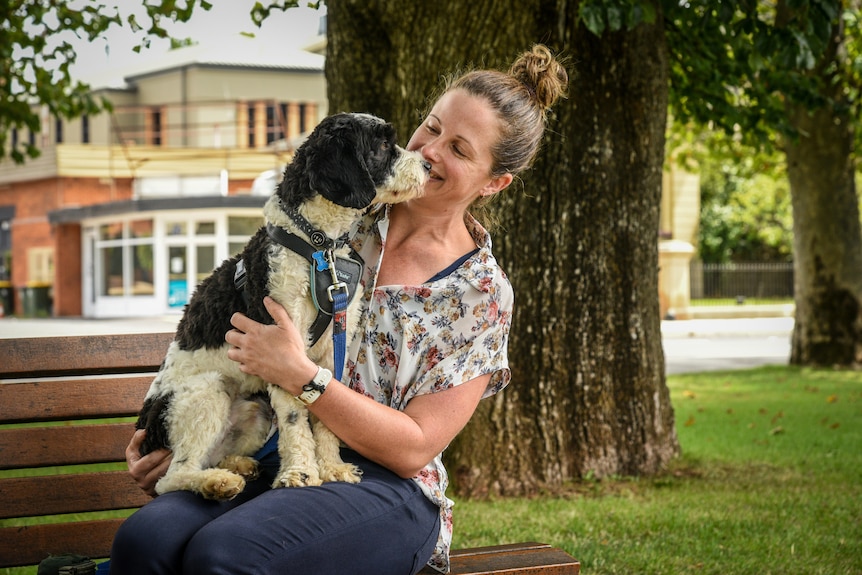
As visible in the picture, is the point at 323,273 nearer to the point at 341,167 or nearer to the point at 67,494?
the point at 341,167

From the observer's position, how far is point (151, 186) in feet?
113

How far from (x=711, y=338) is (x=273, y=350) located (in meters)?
21.1

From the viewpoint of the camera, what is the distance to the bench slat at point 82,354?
3.15 meters

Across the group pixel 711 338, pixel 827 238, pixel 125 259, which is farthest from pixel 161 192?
pixel 827 238

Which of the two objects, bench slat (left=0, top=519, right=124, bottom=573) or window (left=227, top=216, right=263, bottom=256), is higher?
window (left=227, top=216, right=263, bottom=256)

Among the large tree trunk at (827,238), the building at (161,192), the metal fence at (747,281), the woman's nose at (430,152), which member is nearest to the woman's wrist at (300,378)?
the woman's nose at (430,152)

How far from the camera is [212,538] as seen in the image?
7.45 feet

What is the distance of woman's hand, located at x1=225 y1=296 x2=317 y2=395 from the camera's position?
2.59 m

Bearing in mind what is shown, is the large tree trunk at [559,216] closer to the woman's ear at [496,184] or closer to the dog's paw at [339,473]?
the woman's ear at [496,184]

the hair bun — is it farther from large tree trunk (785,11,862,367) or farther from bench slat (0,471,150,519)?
large tree trunk (785,11,862,367)

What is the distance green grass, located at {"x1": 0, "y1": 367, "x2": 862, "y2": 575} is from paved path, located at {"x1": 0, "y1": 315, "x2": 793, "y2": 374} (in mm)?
7012

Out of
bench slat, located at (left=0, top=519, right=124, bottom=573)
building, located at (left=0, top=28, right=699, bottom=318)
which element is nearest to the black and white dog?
bench slat, located at (left=0, top=519, right=124, bottom=573)

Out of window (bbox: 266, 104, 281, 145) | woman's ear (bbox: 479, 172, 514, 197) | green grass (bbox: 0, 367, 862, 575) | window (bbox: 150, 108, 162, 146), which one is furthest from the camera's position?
window (bbox: 150, 108, 162, 146)

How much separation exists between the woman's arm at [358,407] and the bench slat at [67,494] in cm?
87
